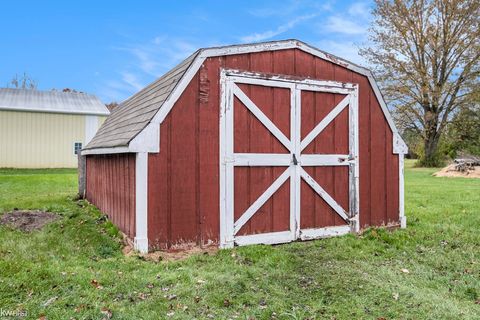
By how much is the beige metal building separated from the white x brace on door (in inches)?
860

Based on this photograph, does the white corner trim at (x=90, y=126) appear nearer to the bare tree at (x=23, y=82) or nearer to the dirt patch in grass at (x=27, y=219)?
the bare tree at (x=23, y=82)

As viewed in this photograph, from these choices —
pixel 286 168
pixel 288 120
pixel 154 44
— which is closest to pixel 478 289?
pixel 286 168

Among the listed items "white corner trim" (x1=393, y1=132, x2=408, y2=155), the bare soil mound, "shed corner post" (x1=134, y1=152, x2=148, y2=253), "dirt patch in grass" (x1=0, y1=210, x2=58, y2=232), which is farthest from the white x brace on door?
the bare soil mound

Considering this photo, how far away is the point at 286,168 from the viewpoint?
5.61 metres

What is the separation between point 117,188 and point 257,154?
7.74ft

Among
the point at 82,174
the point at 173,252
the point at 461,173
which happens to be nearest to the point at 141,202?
the point at 173,252

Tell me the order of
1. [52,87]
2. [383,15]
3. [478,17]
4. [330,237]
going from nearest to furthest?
1. [330,237]
2. [478,17]
3. [383,15]
4. [52,87]

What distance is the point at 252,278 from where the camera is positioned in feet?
12.9

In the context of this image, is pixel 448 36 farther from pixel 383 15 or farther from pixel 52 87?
pixel 52 87

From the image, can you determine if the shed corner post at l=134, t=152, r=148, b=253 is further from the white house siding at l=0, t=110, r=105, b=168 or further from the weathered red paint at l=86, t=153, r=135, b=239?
the white house siding at l=0, t=110, r=105, b=168

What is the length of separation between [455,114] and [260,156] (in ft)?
85.1

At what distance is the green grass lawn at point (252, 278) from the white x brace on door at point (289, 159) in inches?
11.9

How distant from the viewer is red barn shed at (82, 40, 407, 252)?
480 centimetres

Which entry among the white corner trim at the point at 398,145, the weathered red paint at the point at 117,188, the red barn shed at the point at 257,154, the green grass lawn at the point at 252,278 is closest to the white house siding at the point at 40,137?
A: the weathered red paint at the point at 117,188
